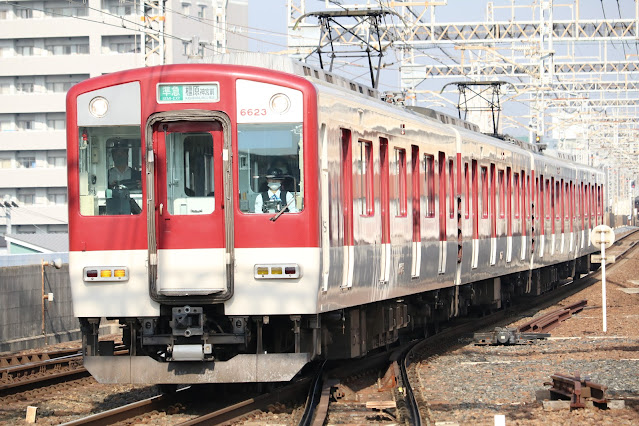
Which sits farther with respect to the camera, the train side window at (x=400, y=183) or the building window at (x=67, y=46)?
the building window at (x=67, y=46)

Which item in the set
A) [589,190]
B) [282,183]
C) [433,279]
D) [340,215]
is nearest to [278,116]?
[282,183]

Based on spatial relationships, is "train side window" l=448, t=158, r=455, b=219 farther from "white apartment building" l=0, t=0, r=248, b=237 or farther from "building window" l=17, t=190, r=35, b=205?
"building window" l=17, t=190, r=35, b=205

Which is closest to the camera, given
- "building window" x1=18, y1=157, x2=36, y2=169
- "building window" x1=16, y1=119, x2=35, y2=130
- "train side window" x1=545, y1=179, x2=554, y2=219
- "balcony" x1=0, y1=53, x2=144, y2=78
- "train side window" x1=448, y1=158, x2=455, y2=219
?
"train side window" x1=448, y1=158, x2=455, y2=219

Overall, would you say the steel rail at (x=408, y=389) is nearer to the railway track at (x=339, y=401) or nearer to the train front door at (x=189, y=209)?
the railway track at (x=339, y=401)

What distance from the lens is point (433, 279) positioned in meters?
13.9

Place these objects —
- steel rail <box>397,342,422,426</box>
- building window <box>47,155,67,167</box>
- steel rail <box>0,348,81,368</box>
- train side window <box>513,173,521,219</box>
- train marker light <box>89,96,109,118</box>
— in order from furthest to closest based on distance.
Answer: building window <box>47,155,67,167</box>
train side window <box>513,173,521,219</box>
steel rail <box>0,348,81,368</box>
train marker light <box>89,96,109,118</box>
steel rail <box>397,342,422,426</box>

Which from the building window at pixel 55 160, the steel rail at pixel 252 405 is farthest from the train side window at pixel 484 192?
the building window at pixel 55 160

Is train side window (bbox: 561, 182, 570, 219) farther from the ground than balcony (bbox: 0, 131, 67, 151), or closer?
closer

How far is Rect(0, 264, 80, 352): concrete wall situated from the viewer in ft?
55.6

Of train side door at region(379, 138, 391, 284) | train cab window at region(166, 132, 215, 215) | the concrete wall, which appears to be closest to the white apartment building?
the concrete wall

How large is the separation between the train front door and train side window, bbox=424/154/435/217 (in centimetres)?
483

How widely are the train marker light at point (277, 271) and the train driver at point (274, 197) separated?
0.48 metres

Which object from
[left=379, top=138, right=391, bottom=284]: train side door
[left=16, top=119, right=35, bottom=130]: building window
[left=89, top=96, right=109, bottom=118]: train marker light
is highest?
[left=16, top=119, right=35, bottom=130]: building window

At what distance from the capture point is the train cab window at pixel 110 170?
944cm
